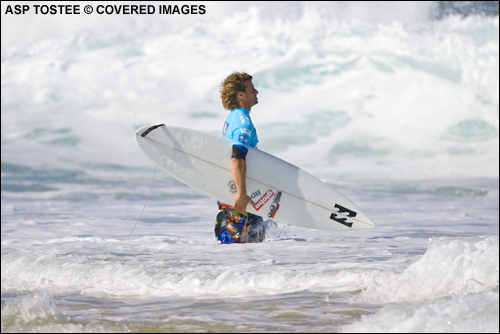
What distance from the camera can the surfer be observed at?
3902mm

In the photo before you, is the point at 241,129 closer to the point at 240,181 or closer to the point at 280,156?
the point at 240,181

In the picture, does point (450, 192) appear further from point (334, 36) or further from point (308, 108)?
point (334, 36)

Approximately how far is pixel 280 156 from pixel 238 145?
13.8 m

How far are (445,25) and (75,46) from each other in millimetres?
16838

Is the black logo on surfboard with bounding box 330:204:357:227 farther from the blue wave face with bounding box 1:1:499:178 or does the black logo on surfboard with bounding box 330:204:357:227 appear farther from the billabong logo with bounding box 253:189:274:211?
the blue wave face with bounding box 1:1:499:178

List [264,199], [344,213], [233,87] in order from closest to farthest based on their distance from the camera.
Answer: [233,87]
[264,199]
[344,213]

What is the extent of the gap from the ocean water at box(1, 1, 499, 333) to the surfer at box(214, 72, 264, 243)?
0.65 ft

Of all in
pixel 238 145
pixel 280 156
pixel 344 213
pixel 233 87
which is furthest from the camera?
pixel 280 156

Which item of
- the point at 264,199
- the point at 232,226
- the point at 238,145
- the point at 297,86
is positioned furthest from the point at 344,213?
the point at 297,86

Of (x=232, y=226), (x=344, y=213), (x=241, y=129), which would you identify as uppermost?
(x=241, y=129)

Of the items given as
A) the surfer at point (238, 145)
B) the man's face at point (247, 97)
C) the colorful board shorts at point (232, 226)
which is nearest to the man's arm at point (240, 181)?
the surfer at point (238, 145)

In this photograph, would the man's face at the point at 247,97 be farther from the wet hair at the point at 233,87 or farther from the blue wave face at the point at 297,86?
the blue wave face at the point at 297,86

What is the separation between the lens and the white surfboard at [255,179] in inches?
171

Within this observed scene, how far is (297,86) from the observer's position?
20969 mm
